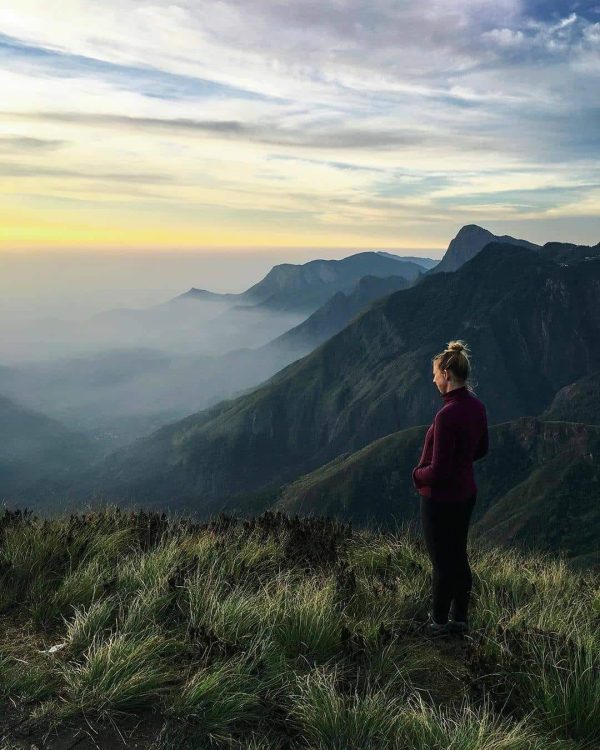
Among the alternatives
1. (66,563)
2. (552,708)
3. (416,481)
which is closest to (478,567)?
(416,481)

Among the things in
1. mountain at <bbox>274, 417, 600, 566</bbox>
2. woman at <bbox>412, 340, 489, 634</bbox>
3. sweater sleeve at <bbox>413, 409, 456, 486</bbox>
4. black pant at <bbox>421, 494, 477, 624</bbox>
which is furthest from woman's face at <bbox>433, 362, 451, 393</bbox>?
mountain at <bbox>274, 417, 600, 566</bbox>

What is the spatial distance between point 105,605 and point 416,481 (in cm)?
326

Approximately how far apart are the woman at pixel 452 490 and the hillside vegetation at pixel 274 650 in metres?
0.35

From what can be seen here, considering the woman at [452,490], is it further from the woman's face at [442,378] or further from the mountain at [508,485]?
the mountain at [508,485]

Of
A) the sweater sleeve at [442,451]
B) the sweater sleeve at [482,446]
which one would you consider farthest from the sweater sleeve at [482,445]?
the sweater sleeve at [442,451]

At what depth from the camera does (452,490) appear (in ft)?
18.9

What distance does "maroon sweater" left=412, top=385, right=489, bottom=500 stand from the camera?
569cm

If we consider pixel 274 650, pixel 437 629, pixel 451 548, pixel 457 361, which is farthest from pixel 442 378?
pixel 274 650

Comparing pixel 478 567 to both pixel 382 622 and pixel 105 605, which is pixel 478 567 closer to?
pixel 382 622

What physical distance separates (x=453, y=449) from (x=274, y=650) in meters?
2.58

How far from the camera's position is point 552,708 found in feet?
13.3

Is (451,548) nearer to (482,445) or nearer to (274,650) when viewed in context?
(482,445)

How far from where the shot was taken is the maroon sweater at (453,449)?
569cm

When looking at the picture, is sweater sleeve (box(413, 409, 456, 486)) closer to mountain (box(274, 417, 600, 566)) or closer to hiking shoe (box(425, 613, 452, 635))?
hiking shoe (box(425, 613, 452, 635))
